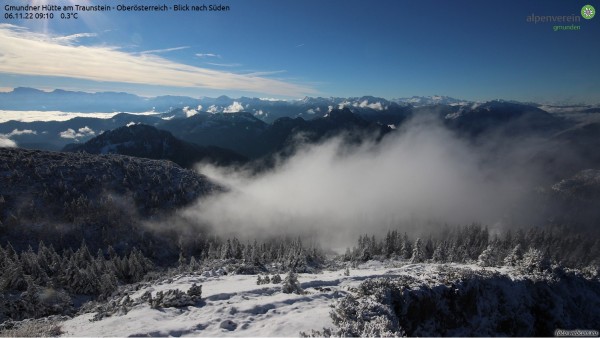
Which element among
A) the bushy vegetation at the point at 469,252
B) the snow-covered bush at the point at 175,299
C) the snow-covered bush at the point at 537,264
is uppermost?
the snow-covered bush at the point at 537,264

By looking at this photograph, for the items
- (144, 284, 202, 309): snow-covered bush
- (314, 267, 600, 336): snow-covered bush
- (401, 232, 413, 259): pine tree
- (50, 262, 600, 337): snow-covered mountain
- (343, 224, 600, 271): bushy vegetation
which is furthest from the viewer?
(401, 232, 413, 259): pine tree

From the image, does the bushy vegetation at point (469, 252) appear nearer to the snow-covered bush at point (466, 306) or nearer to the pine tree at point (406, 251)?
the pine tree at point (406, 251)

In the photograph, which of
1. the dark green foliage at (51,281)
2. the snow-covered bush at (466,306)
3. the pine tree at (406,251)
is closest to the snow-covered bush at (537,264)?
the snow-covered bush at (466,306)

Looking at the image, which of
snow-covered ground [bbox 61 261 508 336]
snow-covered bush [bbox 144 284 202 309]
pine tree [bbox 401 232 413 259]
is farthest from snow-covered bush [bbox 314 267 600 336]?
pine tree [bbox 401 232 413 259]

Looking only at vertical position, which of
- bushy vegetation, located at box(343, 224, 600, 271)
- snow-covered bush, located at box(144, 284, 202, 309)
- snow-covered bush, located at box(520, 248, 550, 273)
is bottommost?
bushy vegetation, located at box(343, 224, 600, 271)

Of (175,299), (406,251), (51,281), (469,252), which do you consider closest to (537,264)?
(175,299)

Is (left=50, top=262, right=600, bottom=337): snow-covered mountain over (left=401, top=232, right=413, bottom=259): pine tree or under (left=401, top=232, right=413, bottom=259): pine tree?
over

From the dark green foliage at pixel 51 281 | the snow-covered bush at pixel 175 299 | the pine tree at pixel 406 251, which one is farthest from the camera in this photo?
the pine tree at pixel 406 251

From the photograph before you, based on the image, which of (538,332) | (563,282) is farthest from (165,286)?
(563,282)

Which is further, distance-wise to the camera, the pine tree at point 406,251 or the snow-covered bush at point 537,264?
the pine tree at point 406,251

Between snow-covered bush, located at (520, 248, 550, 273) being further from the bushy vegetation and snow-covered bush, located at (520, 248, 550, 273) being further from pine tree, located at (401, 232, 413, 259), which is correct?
pine tree, located at (401, 232, 413, 259)

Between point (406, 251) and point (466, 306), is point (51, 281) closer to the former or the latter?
point (466, 306)
